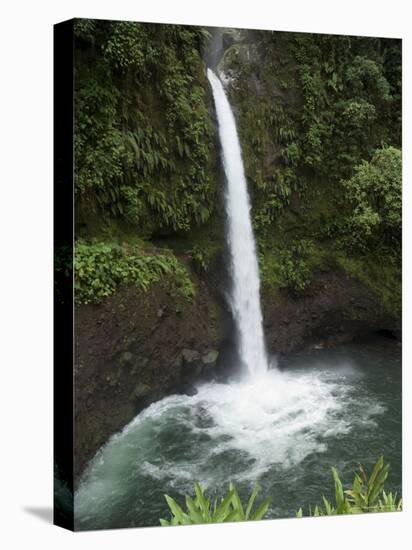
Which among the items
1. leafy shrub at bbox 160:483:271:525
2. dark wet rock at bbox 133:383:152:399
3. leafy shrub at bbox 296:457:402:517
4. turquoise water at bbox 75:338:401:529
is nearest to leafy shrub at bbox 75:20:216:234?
dark wet rock at bbox 133:383:152:399

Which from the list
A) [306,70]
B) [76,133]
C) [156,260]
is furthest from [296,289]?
[76,133]

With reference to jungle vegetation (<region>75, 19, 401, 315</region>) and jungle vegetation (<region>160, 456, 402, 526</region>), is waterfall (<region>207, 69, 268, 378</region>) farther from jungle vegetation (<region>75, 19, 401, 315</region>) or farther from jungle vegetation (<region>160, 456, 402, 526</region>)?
jungle vegetation (<region>160, 456, 402, 526</region>)

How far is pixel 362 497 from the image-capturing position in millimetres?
7918

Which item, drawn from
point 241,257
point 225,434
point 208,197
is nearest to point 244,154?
point 208,197

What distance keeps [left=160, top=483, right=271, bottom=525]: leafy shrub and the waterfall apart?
1.17 meters

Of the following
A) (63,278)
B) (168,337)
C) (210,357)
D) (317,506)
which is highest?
(63,278)

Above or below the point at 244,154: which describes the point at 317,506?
below

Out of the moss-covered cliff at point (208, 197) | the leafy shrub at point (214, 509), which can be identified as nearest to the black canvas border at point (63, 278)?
the moss-covered cliff at point (208, 197)

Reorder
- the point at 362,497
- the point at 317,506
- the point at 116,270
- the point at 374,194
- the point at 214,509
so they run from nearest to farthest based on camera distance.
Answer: the point at 116,270 < the point at 214,509 < the point at 317,506 < the point at 362,497 < the point at 374,194

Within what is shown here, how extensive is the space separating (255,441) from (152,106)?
9.99ft

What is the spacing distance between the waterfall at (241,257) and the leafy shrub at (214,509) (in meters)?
1.17

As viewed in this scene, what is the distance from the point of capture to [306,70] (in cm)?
821

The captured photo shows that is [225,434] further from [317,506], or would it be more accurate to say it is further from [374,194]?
[374,194]

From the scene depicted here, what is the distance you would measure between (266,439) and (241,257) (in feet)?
5.34
